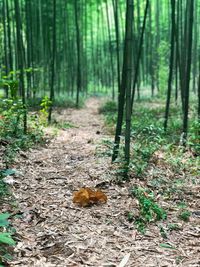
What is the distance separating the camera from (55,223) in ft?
8.46

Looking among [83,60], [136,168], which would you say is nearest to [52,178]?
[136,168]

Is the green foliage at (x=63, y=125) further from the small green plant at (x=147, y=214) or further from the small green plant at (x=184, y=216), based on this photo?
the small green plant at (x=184, y=216)

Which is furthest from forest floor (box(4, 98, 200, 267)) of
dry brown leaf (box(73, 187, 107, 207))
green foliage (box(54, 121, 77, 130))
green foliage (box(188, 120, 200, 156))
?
green foliage (box(54, 121, 77, 130))

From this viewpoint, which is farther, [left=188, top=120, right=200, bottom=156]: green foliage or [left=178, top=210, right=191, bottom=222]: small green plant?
[left=188, top=120, right=200, bottom=156]: green foliage

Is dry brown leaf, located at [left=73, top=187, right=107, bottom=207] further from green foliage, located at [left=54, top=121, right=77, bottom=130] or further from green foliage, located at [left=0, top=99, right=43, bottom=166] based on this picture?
green foliage, located at [left=54, top=121, right=77, bottom=130]

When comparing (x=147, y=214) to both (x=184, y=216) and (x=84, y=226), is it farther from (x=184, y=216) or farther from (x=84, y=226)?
(x=84, y=226)

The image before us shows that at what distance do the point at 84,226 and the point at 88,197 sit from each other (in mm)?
394

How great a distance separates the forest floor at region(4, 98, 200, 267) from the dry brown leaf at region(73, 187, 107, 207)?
5 cm

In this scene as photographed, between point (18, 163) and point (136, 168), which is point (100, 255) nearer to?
point (136, 168)

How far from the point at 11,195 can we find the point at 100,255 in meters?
1.13

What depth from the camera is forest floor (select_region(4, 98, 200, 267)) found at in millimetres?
2152

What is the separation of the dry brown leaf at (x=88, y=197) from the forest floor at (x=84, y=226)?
0.05 meters

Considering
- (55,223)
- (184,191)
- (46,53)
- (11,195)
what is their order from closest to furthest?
(55,223), (11,195), (184,191), (46,53)

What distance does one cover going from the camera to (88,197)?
293 cm
